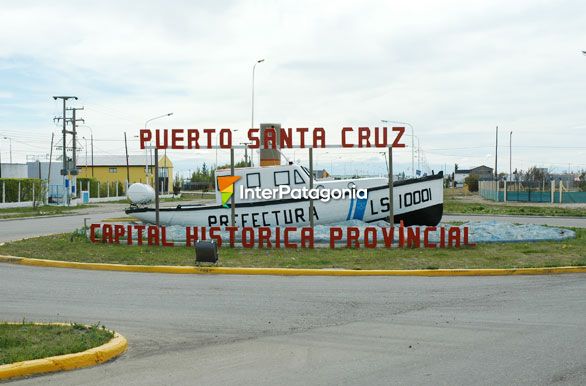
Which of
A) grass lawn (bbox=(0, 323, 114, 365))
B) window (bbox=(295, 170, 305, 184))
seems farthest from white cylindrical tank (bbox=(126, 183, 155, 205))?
grass lawn (bbox=(0, 323, 114, 365))

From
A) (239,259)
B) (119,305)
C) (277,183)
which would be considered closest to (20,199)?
(277,183)

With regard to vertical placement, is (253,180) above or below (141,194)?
above

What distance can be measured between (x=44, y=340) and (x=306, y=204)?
15.2 metres

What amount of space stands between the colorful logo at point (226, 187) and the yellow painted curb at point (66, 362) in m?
13.4

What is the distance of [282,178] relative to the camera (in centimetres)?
2291

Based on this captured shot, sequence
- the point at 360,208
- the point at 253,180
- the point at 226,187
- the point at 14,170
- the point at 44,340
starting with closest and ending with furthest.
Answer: the point at 44,340
the point at 226,187
the point at 360,208
the point at 253,180
the point at 14,170

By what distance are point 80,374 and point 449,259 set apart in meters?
10.8

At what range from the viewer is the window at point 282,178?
2288cm

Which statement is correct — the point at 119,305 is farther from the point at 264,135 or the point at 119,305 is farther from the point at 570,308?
the point at 264,135

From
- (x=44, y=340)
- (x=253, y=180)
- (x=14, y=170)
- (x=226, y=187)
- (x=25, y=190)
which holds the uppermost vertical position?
(x=14, y=170)

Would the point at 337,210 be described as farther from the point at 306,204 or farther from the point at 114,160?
the point at 114,160

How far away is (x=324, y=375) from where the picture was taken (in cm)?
672

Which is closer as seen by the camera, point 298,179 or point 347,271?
point 347,271

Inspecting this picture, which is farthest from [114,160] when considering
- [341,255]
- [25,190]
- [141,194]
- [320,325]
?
[320,325]
